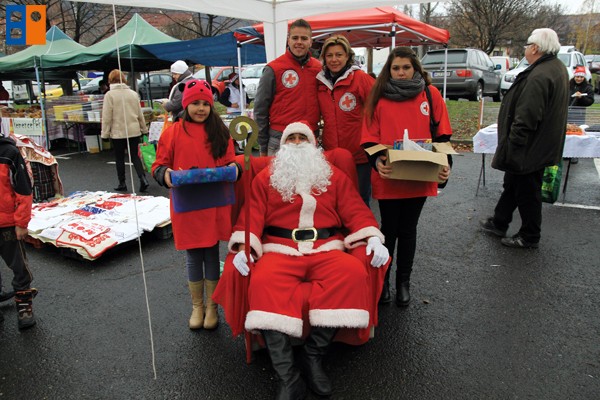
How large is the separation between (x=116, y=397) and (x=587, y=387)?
2765mm

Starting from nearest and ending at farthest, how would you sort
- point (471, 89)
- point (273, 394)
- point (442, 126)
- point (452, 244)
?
point (273, 394) → point (442, 126) → point (452, 244) → point (471, 89)

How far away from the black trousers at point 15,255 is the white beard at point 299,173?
1.99 meters

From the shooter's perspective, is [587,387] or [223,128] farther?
[223,128]

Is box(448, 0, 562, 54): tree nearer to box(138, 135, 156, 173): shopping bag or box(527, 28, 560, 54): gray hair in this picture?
box(138, 135, 156, 173): shopping bag

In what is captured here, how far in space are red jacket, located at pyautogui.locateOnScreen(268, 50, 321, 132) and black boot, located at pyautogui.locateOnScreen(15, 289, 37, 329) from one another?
2.46 m

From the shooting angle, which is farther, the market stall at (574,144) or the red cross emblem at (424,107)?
the market stall at (574,144)

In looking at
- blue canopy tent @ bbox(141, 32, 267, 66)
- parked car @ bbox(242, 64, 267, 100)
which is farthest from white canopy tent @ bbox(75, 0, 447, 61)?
parked car @ bbox(242, 64, 267, 100)

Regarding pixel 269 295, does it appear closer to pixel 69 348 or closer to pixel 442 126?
pixel 69 348

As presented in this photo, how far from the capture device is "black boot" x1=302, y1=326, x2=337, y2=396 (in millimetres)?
2621

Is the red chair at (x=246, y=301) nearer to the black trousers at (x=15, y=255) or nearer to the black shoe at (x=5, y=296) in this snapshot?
the black trousers at (x=15, y=255)

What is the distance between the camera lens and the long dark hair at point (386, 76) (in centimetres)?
323

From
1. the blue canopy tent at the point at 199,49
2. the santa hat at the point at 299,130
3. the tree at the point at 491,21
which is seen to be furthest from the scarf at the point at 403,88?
the tree at the point at 491,21

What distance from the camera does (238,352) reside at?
9.99ft

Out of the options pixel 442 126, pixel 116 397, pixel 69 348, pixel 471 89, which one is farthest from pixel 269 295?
pixel 471 89
